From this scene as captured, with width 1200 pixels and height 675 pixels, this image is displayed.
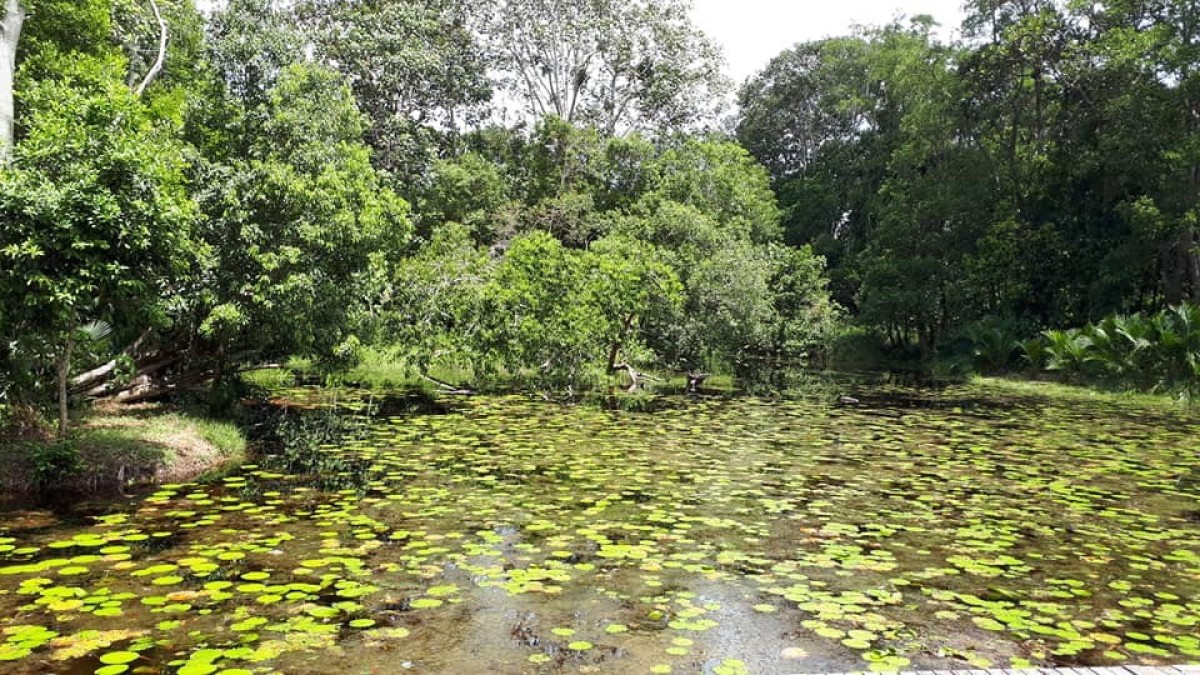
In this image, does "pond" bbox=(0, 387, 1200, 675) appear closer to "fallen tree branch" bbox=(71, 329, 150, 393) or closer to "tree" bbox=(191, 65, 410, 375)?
"tree" bbox=(191, 65, 410, 375)

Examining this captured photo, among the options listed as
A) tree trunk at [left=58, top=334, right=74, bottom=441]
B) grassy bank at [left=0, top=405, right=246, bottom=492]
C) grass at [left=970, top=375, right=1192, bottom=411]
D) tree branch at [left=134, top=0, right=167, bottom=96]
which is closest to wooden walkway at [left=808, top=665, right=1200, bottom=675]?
grassy bank at [left=0, top=405, right=246, bottom=492]

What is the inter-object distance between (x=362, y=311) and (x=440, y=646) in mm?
7641

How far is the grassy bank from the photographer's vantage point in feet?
22.6

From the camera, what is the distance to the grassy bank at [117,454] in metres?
6.90

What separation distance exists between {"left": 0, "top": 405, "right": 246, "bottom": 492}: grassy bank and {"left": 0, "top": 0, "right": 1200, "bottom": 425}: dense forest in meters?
0.56

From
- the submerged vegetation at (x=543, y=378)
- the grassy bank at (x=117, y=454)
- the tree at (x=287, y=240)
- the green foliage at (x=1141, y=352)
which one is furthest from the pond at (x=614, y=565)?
the green foliage at (x=1141, y=352)

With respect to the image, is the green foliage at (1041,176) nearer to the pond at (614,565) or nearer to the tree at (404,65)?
the pond at (614,565)

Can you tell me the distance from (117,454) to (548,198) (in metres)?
19.0

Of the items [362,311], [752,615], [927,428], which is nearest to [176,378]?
[362,311]

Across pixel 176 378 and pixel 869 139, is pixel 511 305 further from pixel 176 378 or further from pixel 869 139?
pixel 869 139

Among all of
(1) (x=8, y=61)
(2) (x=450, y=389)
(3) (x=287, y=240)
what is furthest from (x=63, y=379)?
(2) (x=450, y=389)

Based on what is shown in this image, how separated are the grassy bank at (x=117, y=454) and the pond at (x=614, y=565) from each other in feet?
1.85

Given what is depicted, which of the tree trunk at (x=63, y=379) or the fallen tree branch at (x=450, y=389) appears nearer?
the tree trunk at (x=63, y=379)

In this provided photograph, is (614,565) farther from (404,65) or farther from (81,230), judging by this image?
(404,65)
